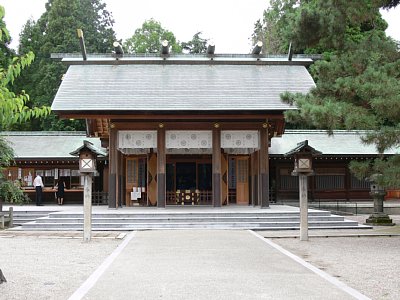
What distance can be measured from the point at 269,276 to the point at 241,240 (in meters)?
5.46

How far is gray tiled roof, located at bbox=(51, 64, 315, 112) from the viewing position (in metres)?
20.8

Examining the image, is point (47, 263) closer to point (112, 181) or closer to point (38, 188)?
point (112, 181)

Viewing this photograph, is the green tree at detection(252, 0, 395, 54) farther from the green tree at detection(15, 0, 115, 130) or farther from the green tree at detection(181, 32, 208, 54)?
the green tree at detection(181, 32, 208, 54)

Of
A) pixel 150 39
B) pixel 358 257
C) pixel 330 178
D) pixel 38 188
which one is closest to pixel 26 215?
pixel 38 188

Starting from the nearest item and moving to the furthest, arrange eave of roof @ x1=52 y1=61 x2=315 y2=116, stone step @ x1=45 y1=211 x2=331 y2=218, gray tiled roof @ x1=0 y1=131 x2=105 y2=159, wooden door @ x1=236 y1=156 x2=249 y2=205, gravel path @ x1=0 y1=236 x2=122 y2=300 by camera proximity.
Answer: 1. gravel path @ x1=0 y1=236 x2=122 y2=300
2. stone step @ x1=45 y1=211 x2=331 y2=218
3. eave of roof @ x1=52 y1=61 x2=315 y2=116
4. wooden door @ x1=236 y1=156 x2=249 y2=205
5. gray tiled roof @ x1=0 y1=131 x2=105 y2=159

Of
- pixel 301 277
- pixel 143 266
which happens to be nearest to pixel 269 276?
pixel 301 277

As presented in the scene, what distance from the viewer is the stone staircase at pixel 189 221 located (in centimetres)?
1792

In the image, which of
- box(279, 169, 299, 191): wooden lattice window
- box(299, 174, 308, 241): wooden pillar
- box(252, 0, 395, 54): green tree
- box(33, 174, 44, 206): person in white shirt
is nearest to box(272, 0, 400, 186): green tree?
box(252, 0, 395, 54): green tree

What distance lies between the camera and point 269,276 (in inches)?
343

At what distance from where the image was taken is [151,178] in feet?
78.6

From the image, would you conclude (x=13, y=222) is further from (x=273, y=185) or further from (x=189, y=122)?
(x=273, y=185)

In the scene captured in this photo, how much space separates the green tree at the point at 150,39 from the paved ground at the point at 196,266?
36.5m

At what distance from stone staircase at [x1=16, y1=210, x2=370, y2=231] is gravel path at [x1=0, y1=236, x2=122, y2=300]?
2.62 metres

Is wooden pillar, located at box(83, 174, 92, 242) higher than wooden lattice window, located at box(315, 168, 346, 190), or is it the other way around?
wooden lattice window, located at box(315, 168, 346, 190)
